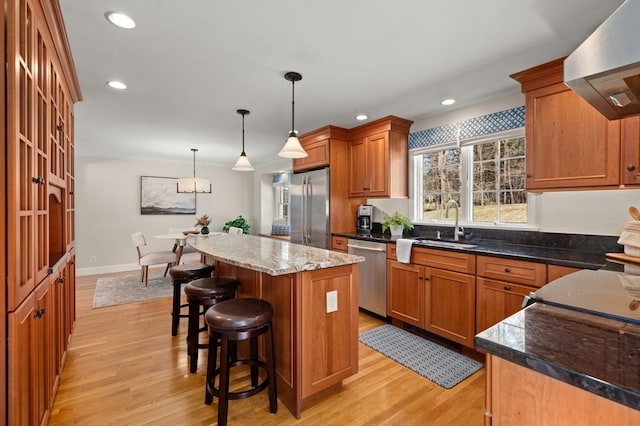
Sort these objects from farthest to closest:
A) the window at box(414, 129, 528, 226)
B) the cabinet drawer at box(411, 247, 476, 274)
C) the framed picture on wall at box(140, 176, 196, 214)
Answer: the framed picture on wall at box(140, 176, 196, 214), the window at box(414, 129, 528, 226), the cabinet drawer at box(411, 247, 476, 274)

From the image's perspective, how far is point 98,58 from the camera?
7.47 ft

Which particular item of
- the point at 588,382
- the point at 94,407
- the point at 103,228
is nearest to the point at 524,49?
the point at 588,382

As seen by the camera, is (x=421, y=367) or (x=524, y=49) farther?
(x=421, y=367)

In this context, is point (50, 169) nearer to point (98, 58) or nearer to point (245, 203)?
point (98, 58)

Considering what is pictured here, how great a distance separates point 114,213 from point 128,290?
220 centimetres

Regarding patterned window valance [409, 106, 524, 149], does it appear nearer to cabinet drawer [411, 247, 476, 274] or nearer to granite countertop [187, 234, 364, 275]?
cabinet drawer [411, 247, 476, 274]

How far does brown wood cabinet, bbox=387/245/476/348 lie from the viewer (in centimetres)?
252

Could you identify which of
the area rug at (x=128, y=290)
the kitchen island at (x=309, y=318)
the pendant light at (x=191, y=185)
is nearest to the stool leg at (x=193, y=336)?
the kitchen island at (x=309, y=318)

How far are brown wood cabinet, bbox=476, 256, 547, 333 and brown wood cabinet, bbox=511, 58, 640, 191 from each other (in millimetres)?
639

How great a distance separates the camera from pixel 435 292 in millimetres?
2752

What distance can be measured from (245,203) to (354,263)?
5.92 metres

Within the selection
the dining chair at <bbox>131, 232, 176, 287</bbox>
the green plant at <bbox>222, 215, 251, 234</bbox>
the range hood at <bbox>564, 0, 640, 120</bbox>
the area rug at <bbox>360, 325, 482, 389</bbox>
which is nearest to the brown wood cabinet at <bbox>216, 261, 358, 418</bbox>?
the area rug at <bbox>360, 325, 482, 389</bbox>

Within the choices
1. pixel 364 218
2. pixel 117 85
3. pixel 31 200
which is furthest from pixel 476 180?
pixel 117 85

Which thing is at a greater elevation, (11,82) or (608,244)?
(11,82)
